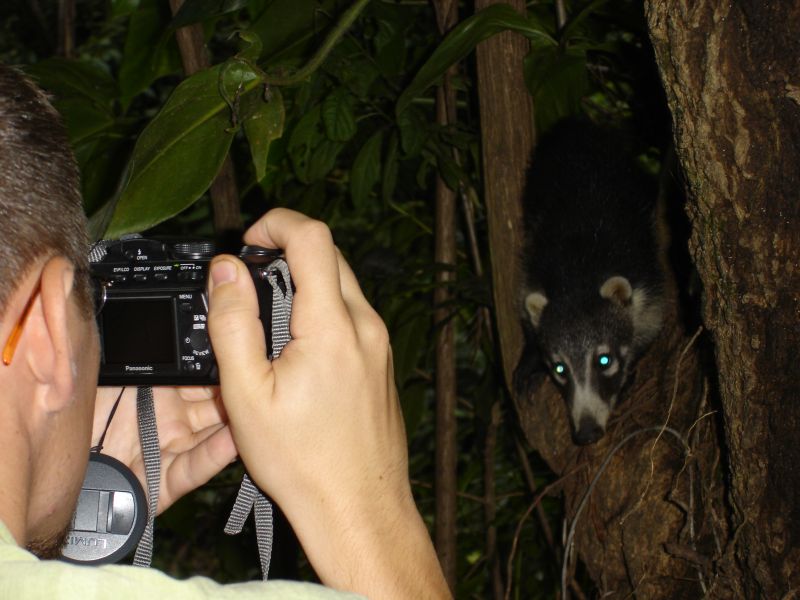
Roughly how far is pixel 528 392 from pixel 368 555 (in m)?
1.45

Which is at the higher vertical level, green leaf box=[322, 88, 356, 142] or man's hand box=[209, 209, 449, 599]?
green leaf box=[322, 88, 356, 142]

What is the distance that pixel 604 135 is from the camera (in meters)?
2.90

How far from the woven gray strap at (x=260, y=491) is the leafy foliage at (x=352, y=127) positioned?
13.0 inches

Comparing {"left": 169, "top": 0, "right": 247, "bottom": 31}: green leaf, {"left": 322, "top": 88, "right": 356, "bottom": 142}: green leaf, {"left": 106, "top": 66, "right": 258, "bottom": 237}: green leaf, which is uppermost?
{"left": 169, "top": 0, "right": 247, "bottom": 31}: green leaf

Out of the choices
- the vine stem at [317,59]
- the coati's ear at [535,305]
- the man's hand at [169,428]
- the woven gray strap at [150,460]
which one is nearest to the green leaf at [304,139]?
the vine stem at [317,59]

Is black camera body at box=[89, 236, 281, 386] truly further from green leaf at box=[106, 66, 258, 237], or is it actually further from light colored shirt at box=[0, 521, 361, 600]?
light colored shirt at box=[0, 521, 361, 600]

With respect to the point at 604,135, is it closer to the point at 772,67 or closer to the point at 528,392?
the point at 528,392

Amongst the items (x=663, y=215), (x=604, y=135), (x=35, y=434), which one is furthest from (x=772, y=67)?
(x=604, y=135)

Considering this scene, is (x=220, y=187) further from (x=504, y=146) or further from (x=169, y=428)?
(x=169, y=428)

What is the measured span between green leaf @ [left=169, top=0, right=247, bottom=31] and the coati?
1.48m

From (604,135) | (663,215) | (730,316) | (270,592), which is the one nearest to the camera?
(270,592)

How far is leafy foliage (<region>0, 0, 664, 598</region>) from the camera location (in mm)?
1351

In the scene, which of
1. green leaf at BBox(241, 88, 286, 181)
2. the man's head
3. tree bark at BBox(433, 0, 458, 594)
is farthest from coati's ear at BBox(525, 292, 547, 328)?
the man's head

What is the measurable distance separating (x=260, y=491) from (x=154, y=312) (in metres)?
0.30
